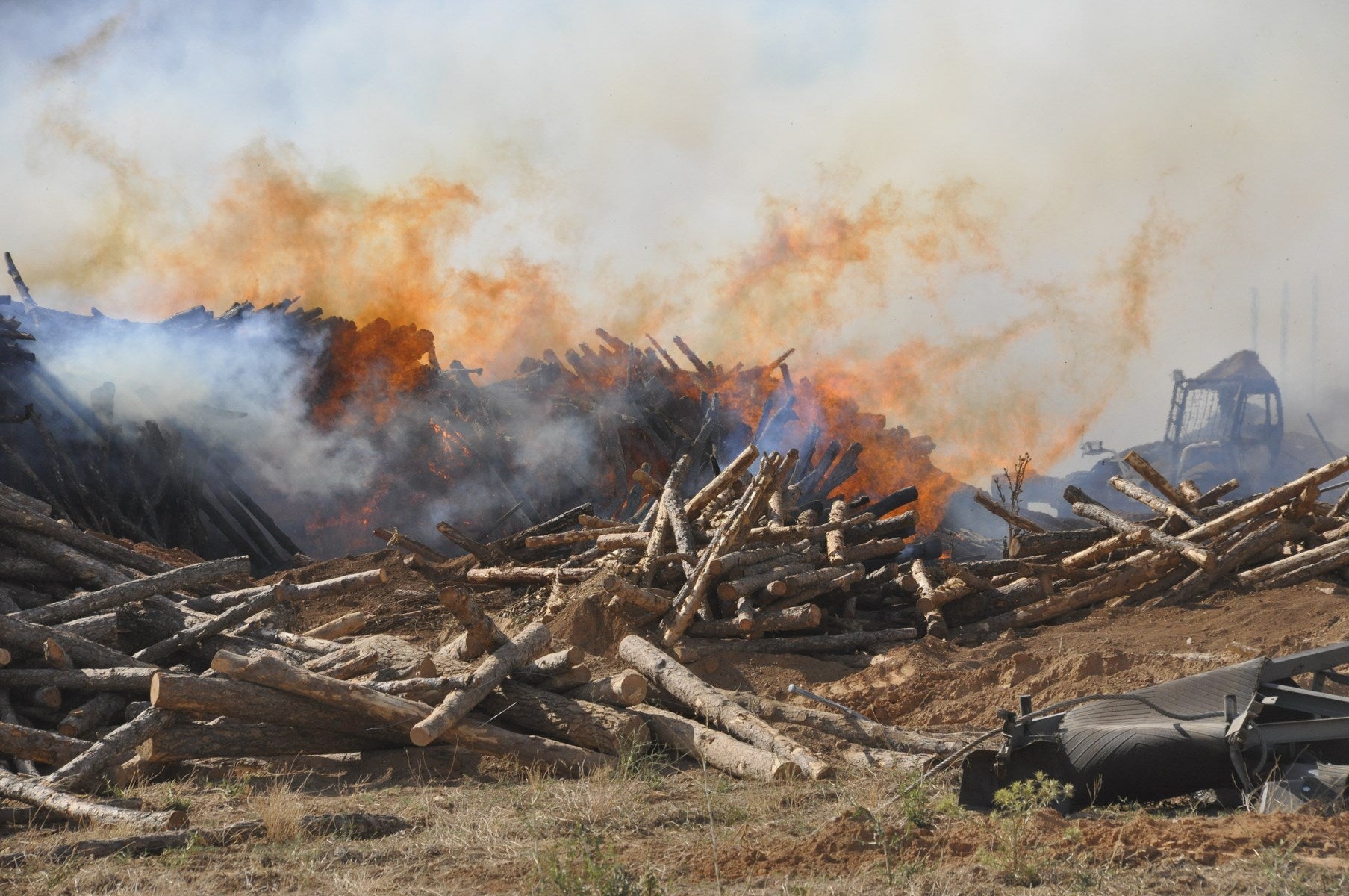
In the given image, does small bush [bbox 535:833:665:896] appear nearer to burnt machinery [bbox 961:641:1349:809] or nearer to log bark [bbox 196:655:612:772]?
burnt machinery [bbox 961:641:1349:809]

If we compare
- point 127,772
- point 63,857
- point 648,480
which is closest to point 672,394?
point 648,480

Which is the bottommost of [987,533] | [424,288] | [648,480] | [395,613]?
[987,533]

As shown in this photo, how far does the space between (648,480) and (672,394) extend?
8239 millimetres

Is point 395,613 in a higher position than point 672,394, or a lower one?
lower

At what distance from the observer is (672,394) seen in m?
24.3

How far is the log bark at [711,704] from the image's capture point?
7980 millimetres

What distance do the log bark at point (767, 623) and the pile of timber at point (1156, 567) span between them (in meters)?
1.73

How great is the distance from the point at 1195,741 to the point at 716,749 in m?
3.63

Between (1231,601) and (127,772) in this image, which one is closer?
(127,772)

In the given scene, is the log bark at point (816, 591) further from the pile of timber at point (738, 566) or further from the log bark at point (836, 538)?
the log bark at point (836, 538)

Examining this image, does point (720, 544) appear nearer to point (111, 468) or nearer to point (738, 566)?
point (738, 566)

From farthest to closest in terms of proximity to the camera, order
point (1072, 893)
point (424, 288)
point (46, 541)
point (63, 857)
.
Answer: point (424, 288)
point (46, 541)
point (63, 857)
point (1072, 893)

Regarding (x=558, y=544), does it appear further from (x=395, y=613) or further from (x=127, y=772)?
(x=127, y=772)

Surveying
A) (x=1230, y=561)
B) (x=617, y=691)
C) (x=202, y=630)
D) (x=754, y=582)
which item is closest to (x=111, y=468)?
(x=202, y=630)
